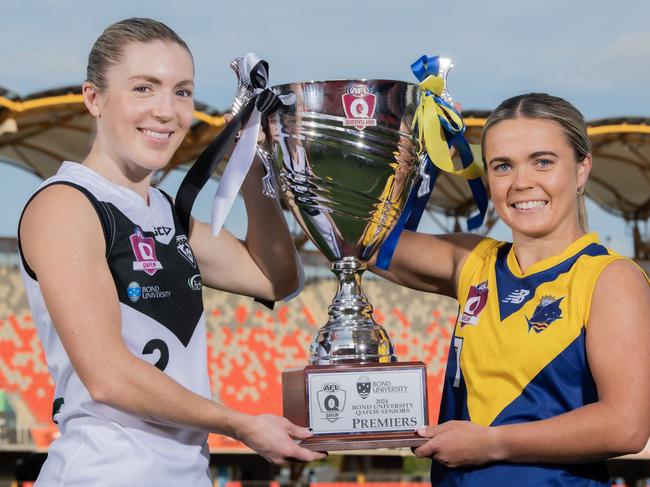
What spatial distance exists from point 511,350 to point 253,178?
805 millimetres

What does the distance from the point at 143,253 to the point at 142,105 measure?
29 centimetres

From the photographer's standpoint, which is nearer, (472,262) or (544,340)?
(544,340)

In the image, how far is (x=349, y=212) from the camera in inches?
86.5

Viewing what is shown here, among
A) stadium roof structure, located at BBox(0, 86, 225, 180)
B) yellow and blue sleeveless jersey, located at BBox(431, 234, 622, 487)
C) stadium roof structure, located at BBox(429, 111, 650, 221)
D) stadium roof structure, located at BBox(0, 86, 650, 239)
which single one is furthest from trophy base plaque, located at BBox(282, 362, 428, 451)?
stadium roof structure, located at BBox(429, 111, 650, 221)

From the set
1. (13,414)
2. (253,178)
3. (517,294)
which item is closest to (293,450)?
(517,294)

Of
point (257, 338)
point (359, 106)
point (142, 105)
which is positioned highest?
point (257, 338)

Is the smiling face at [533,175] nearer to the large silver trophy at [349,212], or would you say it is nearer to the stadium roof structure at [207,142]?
the large silver trophy at [349,212]

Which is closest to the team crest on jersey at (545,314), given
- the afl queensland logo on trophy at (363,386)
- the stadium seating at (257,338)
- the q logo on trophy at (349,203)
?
the q logo on trophy at (349,203)

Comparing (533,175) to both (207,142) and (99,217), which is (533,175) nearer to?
(99,217)

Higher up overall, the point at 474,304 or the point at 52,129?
the point at 52,129

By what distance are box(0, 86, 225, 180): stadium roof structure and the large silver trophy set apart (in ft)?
31.7

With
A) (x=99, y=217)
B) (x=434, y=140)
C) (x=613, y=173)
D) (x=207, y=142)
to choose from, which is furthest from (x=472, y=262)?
(x=613, y=173)

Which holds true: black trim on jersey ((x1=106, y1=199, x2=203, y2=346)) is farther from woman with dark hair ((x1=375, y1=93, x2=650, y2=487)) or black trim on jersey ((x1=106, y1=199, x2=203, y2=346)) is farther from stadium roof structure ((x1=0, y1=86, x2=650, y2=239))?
stadium roof structure ((x1=0, y1=86, x2=650, y2=239))

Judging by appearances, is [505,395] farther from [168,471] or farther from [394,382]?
[168,471]
